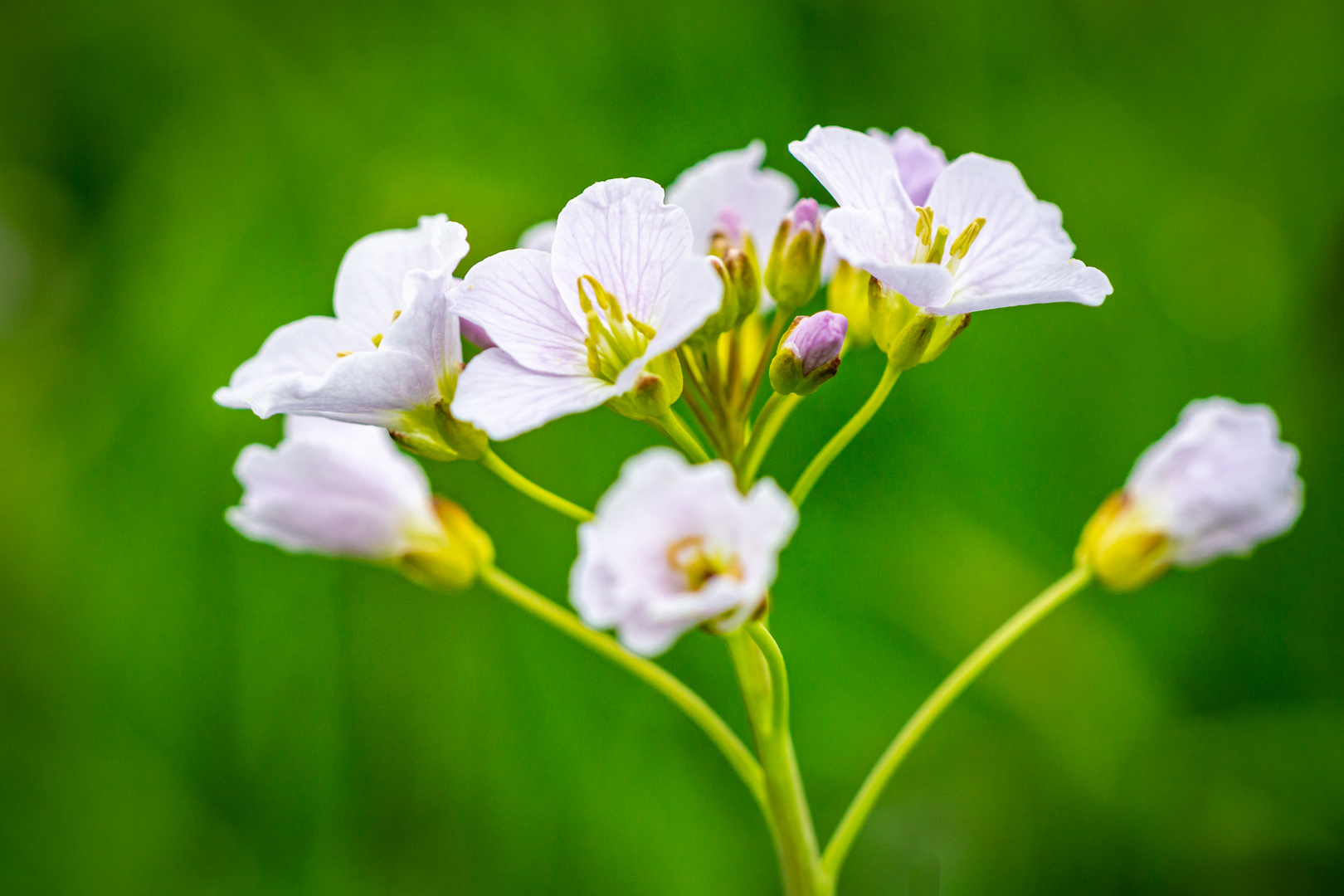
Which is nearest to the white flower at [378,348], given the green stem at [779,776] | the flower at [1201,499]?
the green stem at [779,776]

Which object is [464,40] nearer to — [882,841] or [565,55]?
[565,55]

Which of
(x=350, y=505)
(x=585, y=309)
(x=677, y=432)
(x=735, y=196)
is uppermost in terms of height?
(x=735, y=196)

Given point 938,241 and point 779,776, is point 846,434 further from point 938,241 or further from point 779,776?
point 779,776

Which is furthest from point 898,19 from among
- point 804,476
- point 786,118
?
point 804,476

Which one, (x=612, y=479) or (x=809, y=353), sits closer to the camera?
(x=809, y=353)

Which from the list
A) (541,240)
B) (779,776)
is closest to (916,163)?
(541,240)

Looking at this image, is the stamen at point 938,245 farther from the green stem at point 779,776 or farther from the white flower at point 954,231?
the green stem at point 779,776

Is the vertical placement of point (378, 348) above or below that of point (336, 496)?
above
